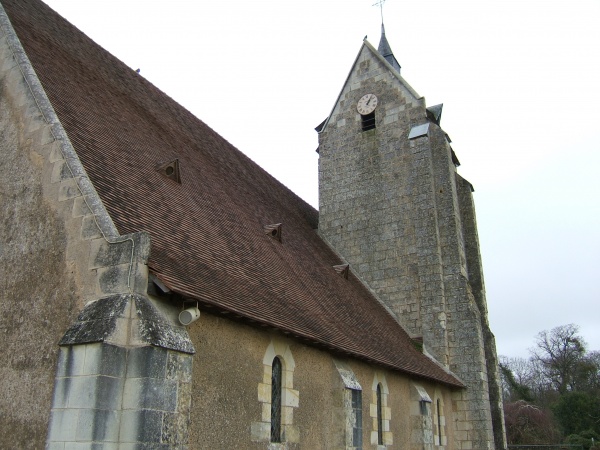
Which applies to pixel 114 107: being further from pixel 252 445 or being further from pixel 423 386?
pixel 423 386

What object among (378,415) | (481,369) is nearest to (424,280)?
(481,369)

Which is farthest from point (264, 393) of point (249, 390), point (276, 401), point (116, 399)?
point (116, 399)

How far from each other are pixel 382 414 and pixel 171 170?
6811mm

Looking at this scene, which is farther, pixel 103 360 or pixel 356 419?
pixel 356 419

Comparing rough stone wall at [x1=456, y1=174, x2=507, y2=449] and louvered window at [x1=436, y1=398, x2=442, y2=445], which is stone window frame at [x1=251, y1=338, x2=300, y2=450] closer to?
louvered window at [x1=436, y1=398, x2=442, y2=445]

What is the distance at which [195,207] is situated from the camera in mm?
10750

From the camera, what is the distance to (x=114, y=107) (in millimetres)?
11445

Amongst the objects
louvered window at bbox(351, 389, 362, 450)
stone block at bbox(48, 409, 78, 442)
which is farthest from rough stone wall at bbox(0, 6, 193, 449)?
louvered window at bbox(351, 389, 362, 450)

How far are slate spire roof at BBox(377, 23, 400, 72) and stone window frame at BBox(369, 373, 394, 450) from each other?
1630 centimetres

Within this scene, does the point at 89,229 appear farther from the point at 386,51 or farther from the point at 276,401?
the point at 386,51

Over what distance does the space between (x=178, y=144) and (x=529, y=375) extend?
5553 cm

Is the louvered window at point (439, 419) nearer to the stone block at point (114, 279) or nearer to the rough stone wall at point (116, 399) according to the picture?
the rough stone wall at point (116, 399)

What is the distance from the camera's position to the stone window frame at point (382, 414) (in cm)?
1209

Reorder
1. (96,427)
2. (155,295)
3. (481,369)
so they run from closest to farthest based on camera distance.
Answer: (96,427) → (155,295) → (481,369)
